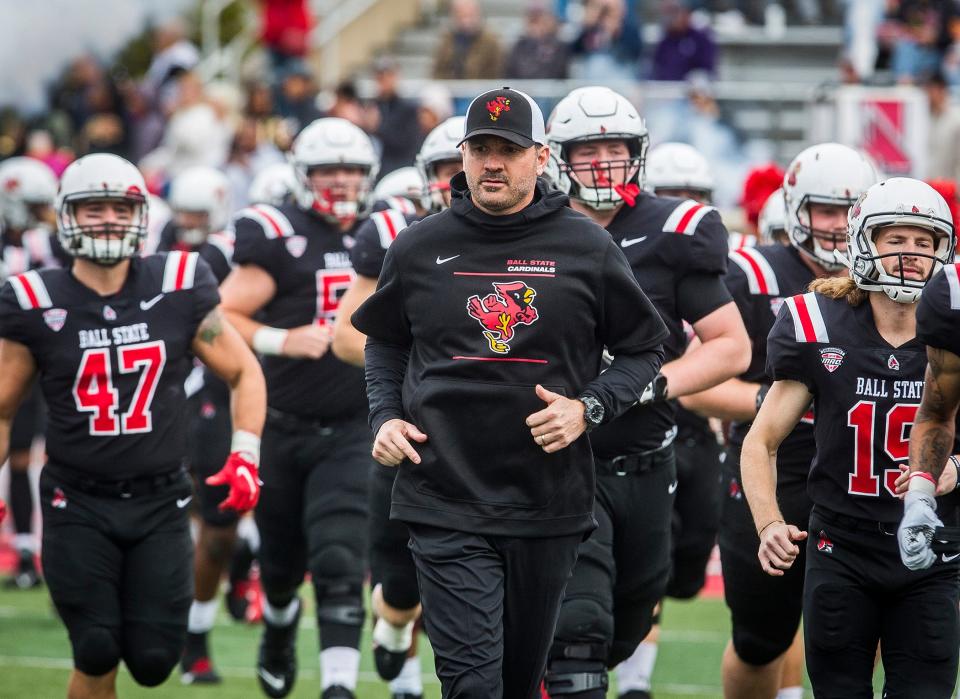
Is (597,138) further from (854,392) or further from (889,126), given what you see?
(889,126)

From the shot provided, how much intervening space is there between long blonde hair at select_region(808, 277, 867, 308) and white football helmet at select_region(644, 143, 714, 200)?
2.80 m

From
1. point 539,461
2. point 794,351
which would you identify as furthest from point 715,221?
point 539,461

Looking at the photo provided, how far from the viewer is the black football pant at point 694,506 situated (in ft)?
21.9

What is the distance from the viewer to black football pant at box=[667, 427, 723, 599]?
666 centimetres

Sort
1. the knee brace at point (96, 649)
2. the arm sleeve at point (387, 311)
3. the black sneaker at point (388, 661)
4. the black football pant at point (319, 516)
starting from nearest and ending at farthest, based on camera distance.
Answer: the arm sleeve at point (387, 311) → the knee brace at point (96, 649) → the black sneaker at point (388, 661) → the black football pant at point (319, 516)

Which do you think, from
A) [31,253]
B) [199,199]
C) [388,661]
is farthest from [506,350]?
[31,253]

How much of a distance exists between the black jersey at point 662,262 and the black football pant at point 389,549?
793 mm

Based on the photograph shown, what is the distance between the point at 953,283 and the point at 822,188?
154cm

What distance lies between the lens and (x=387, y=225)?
5969 millimetres

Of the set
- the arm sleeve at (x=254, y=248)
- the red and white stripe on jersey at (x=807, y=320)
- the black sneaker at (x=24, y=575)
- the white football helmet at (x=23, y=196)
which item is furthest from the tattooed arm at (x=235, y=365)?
the white football helmet at (x=23, y=196)

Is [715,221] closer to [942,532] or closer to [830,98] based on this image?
[942,532]

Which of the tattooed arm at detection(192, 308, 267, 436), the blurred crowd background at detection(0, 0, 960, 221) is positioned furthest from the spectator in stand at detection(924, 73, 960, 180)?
the tattooed arm at detection(192, 308, 267, 436)

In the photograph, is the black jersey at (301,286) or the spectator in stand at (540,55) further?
the spectator in stand at (540,55)

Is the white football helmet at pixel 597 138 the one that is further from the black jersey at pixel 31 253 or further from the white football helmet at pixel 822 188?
the black jersey at pixel 31 253
